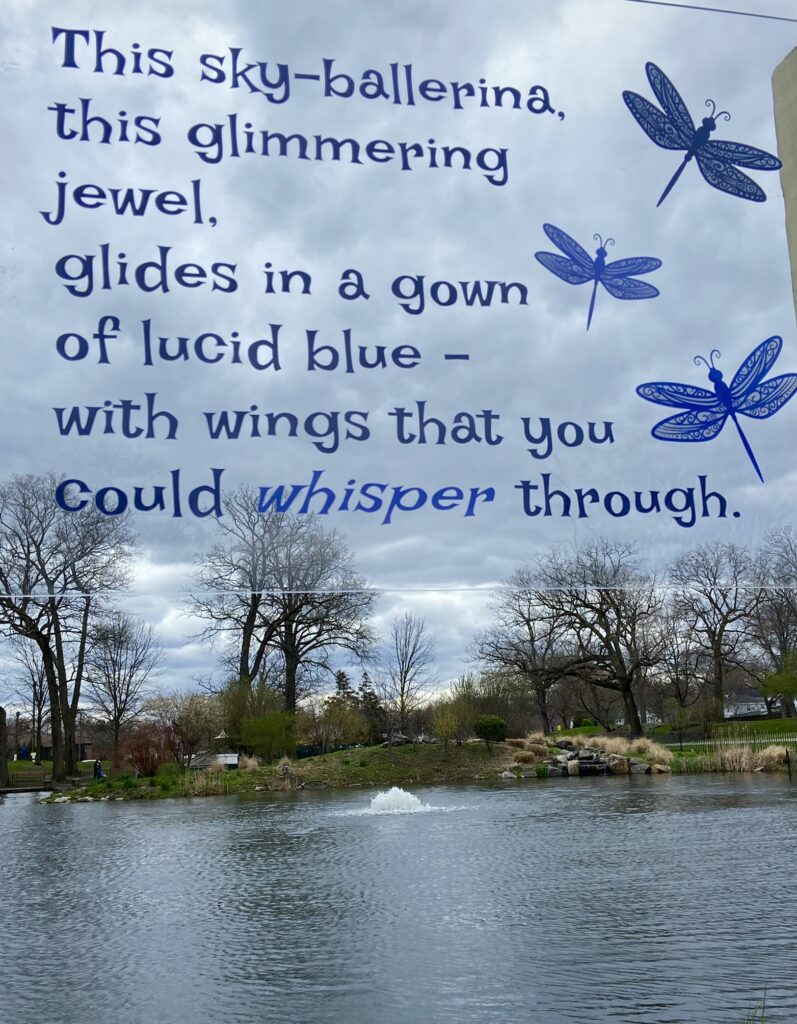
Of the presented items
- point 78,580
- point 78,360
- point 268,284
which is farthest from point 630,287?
point 78,580

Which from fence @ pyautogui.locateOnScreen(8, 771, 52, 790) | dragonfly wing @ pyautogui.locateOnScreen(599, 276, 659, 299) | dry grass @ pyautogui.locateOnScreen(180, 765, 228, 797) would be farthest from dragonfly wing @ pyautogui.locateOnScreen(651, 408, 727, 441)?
fence @ pyautogui.locateOnScreen(8, 771, 52, 790)

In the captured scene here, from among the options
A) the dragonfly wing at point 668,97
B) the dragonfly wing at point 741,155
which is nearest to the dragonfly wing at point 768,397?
the dragonfly wing at point 741,155

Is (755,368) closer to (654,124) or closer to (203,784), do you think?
(654,124)

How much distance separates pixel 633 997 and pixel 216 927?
4.30 meters

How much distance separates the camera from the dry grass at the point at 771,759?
24.7 meters

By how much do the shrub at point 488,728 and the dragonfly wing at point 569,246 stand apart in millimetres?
29891

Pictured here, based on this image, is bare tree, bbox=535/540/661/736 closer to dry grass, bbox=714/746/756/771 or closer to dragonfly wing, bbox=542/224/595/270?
dry grass, bbox=714/746/756/771

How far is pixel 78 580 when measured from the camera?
308 cm

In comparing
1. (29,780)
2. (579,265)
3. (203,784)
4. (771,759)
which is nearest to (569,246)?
(579,265)

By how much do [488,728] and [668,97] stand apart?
1185 inches

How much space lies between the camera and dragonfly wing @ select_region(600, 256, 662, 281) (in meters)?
3.08

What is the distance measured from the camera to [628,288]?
311cm

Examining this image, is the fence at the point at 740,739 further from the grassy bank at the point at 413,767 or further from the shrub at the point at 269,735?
the shrub at the point at 269,735

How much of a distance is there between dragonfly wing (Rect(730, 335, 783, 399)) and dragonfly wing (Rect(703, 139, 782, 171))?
23.9 inches
